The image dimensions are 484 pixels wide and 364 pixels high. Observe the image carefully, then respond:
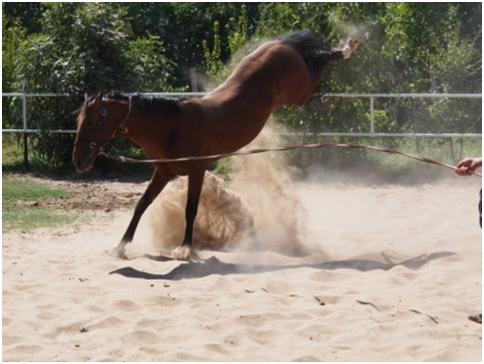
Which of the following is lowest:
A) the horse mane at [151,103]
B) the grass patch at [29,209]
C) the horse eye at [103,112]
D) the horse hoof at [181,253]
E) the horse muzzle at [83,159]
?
the grass patch at [29,209]

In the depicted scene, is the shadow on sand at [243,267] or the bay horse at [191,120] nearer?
the shadow on sand at [243,267]

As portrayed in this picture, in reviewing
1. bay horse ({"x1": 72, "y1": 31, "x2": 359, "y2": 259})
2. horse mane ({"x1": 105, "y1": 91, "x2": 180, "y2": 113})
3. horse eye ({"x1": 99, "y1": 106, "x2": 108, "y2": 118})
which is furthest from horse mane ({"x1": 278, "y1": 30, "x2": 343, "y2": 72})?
horse eye ({"x1": 99, "y1": 106, "x2": 108, "y2": 118})

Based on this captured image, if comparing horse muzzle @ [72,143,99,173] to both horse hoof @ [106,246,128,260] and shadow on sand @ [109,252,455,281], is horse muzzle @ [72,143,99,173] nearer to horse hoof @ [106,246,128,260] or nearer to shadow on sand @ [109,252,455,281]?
horse hoof @ [106,246,128,260]

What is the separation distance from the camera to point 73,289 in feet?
20.1

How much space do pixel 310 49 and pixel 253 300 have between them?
138 inches

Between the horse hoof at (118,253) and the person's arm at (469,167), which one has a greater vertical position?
the person's arm at (469,167)

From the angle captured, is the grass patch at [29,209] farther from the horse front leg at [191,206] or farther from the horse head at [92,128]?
the horse front leg at [191,206]

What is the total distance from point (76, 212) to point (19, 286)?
13.0ft

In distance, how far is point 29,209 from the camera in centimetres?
1023

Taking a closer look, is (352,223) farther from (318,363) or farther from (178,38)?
(178,38)

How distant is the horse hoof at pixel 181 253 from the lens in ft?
23.7

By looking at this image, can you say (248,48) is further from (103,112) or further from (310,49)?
(103,112)

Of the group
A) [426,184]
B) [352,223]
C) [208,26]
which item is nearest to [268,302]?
[352,223]

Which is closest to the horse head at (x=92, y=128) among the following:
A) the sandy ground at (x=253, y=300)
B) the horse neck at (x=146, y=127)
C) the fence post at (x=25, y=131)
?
the horse neck at (x=146, y=127)
